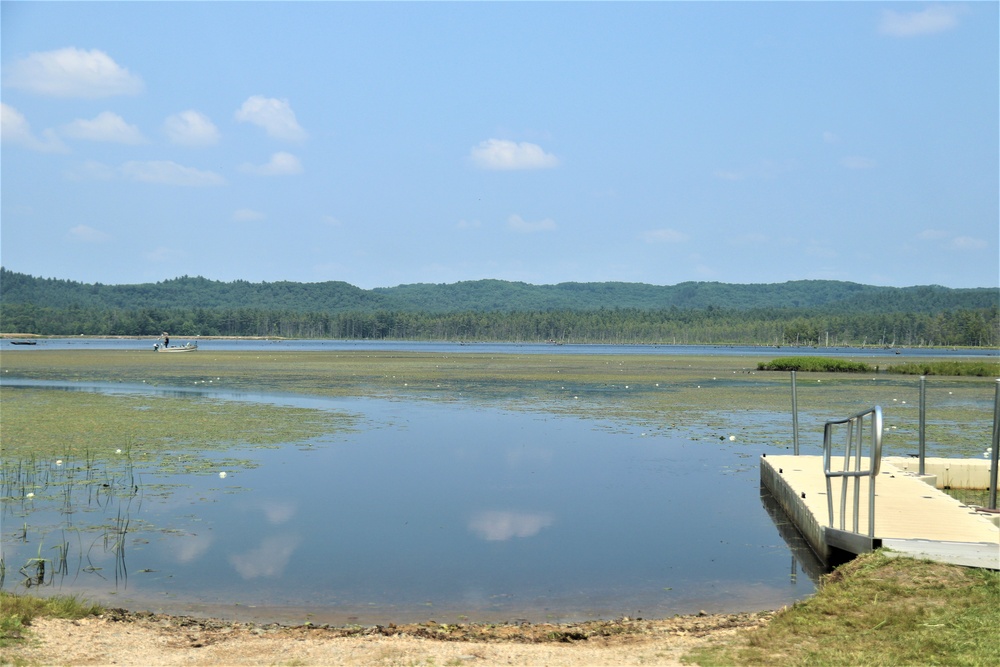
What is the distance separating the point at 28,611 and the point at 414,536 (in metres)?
5.27

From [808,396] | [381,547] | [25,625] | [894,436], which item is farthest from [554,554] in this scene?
[808,396]

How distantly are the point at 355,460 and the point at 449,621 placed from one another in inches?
383

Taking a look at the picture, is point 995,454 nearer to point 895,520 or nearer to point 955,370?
point 895,520

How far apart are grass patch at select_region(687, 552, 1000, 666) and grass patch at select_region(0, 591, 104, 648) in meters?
5.23

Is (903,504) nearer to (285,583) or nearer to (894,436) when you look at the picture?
(285,583)

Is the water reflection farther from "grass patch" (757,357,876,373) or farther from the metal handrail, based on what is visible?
"grass patch" (757,357,876,373)

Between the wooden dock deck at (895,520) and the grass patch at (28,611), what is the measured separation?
24.9 ft

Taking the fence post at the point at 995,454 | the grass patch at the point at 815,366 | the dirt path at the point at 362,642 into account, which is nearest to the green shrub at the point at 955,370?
the grass patch at the point at 815,366

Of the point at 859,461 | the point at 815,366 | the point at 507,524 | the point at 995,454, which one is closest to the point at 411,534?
the point at 507,524

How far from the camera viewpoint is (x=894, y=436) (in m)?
21.6

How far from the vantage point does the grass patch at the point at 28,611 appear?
270 inches

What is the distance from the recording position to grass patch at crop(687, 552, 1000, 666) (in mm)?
6418

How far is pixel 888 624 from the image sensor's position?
7.00 meters

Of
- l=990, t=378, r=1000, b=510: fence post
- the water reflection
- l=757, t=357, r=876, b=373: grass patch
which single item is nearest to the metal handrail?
l=990, t=378, r=1000, b=510: fence post
